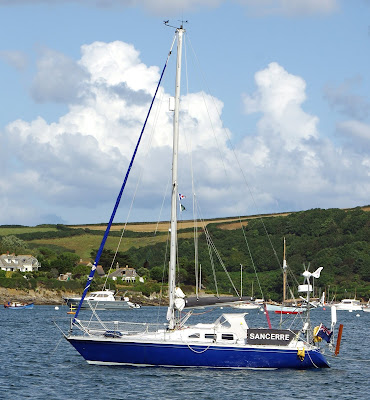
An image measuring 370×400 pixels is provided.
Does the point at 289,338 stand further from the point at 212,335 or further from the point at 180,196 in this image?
the point at 180,196

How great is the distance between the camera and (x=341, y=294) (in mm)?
198500

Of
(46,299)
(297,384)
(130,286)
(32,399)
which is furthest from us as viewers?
(130,286)

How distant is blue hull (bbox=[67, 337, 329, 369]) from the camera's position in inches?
1582

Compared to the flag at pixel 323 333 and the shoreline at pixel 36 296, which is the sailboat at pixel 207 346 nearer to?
the flag at pixel 323 333

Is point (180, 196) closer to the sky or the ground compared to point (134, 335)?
closer to the sky

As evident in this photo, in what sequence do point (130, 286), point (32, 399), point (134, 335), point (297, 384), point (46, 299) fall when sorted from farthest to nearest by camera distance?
1. point (130, 286)
2. point (46, 299)
3. point (134, 335)
4. point (297, 384)
5. point (32, 399)

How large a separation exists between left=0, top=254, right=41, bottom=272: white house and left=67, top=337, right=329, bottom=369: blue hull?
147509 millimetres

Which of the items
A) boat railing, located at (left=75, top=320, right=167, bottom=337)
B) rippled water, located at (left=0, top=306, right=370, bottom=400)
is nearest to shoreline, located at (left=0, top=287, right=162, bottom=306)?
rippled water, located at (left=0, top=306, right=370, bottom=400)

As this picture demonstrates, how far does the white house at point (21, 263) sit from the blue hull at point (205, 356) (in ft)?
484

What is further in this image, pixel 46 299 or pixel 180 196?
pixel 46 299

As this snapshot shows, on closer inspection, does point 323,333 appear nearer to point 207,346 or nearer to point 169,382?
point 207,346

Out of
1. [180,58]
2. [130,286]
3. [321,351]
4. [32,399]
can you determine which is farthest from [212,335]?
[130,286]

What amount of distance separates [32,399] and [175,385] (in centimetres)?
672

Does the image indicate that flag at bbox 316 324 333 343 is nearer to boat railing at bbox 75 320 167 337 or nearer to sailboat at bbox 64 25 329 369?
sailboat at bbox 64 25 329 369
